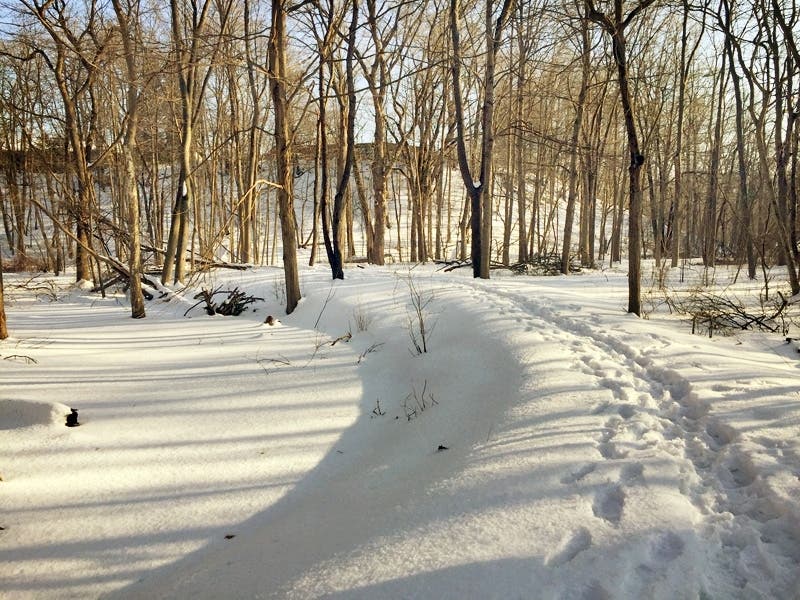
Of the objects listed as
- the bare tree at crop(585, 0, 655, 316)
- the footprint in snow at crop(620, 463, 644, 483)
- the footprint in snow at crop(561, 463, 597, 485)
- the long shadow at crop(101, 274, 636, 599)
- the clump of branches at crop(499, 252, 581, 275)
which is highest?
the bare tree at crop(585, 0, 655, 316)

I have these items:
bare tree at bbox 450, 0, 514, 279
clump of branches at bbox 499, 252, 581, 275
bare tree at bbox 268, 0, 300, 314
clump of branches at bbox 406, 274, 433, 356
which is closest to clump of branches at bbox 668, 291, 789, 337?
clump of branches at bbox 406, 274, 433, 356

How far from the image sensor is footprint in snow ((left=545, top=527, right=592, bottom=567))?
1806 mm

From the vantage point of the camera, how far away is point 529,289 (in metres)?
Answer: 8.18

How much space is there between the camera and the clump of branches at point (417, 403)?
13.2ft

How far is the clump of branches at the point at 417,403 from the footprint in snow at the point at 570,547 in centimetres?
208

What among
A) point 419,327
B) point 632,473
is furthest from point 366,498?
point 419,327

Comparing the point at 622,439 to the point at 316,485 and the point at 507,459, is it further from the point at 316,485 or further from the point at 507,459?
the point at 316,485

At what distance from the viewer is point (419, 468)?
9.78ft

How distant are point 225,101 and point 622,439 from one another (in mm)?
21740

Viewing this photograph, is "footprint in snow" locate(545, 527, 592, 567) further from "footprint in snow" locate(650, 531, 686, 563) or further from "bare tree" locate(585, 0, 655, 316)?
"bare tree" locate(585, 0, 655, 316)

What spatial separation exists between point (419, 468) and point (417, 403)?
1.20m

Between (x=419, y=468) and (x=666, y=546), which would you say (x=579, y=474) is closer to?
(x=666, y=546)

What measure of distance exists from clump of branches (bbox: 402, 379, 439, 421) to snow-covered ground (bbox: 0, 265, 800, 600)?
0.20 ft

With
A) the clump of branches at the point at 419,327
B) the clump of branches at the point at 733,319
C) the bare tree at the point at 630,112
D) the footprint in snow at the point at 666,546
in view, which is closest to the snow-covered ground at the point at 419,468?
the footprint in snow at the point at 666,546
